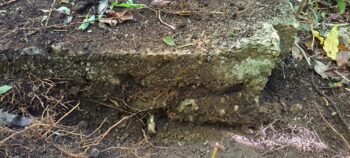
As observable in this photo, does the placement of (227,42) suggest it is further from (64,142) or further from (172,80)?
(64,142)

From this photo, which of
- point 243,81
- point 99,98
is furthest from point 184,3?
point 99,98

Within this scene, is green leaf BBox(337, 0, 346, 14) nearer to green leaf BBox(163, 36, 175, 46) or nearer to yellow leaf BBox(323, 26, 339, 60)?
yellow leaf BBox(323, 26, 339, 60)

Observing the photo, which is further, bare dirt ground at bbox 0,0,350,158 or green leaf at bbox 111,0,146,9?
green leaf at bbox 111,0,146,9

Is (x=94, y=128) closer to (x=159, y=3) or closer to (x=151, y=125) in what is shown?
(x=151, y=125)

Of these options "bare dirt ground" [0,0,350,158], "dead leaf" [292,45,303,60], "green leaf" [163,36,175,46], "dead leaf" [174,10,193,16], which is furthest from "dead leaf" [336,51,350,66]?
"green leaf" [163,36,175,46]

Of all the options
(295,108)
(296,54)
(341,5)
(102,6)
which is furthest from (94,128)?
(341,5)

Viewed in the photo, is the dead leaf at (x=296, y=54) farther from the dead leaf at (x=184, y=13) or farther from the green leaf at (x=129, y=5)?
the green leaf at (x=129, y=5)
